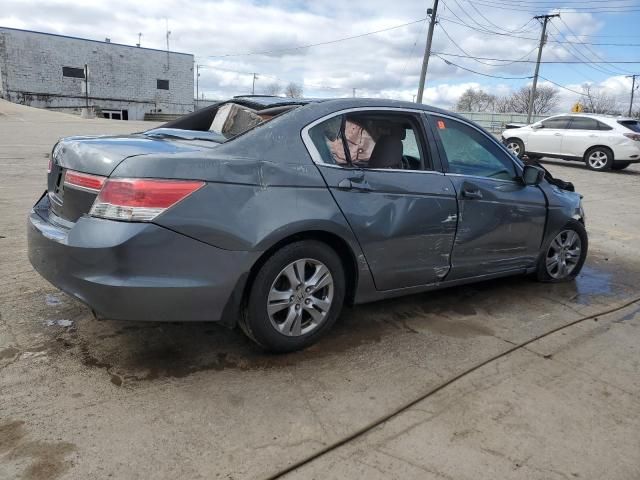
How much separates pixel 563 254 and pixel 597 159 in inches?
512

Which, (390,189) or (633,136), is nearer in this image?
(390,189)

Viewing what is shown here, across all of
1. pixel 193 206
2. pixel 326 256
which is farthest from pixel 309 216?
pixel 193 206

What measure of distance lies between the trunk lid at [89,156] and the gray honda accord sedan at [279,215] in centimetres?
1

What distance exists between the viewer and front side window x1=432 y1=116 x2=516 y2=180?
13.1ft

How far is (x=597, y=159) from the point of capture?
16.2 m

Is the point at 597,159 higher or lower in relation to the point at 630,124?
lower

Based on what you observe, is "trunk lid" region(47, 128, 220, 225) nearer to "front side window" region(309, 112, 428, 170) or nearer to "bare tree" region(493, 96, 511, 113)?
"front side window" region(309, 112, 428, 170)

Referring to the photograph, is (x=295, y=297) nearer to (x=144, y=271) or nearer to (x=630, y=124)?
(x=144, y=271)

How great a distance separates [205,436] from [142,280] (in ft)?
2.69

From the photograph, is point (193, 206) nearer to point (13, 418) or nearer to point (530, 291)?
point (13, 418)

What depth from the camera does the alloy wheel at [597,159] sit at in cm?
1609

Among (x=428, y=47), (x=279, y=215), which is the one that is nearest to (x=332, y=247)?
(x=279, y=215)

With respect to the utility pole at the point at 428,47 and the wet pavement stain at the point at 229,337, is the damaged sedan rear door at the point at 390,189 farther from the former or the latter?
the utility pole at the point at 428,47

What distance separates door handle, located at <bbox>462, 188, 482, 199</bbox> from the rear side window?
14698mm
